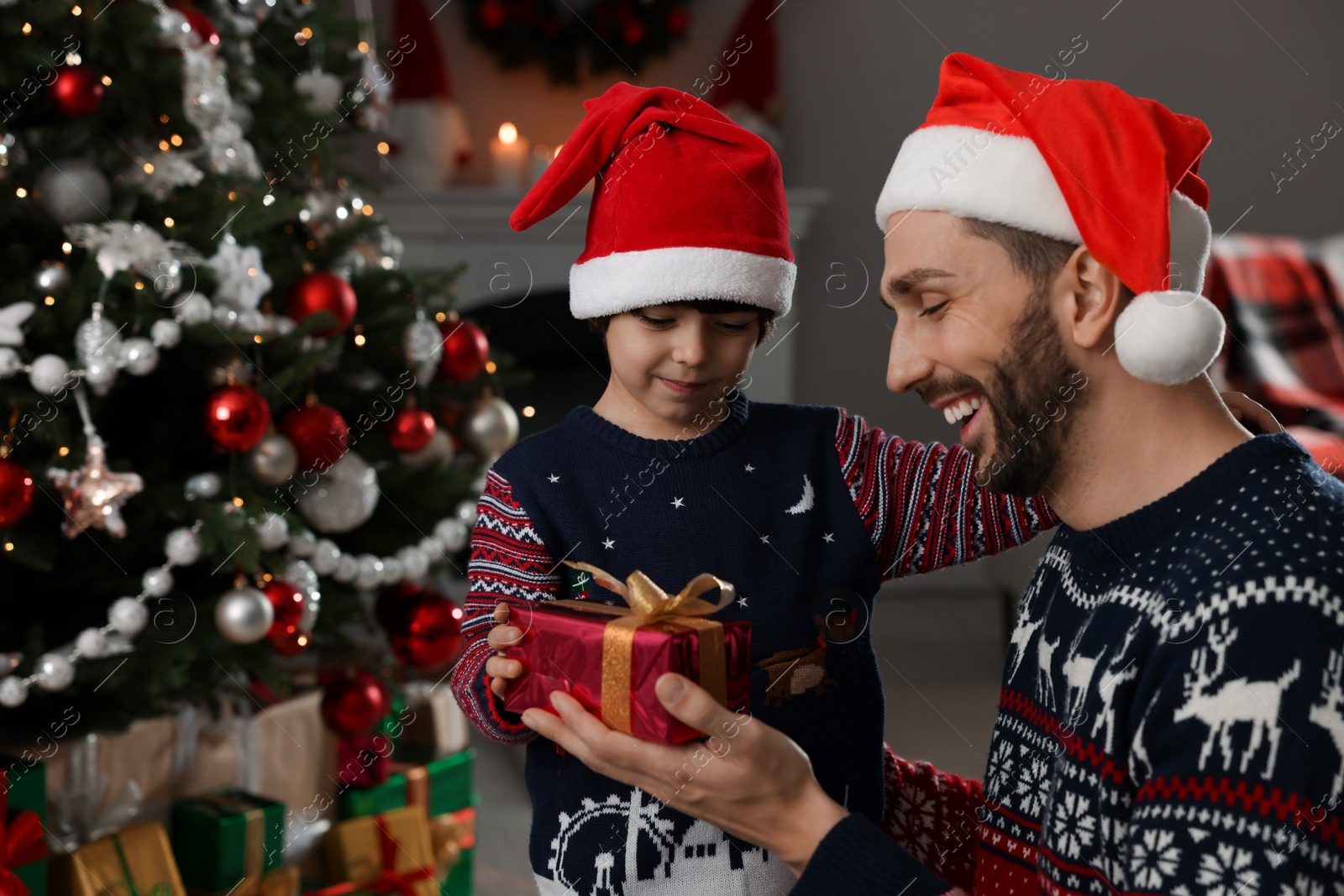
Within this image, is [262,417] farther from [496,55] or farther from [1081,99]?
[496,55]

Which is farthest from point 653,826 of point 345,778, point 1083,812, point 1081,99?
point 345,778

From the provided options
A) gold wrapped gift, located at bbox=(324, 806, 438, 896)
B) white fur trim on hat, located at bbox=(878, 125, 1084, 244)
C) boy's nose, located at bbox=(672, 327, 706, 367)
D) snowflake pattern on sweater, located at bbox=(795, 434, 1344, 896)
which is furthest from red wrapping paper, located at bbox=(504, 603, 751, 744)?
gold wrapped gift, located at bbox=(324, 806, 438, 896)

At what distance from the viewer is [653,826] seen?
3.34ft

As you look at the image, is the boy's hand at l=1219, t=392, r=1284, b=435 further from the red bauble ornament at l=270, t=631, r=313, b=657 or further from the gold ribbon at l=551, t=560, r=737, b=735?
→ the red bauble ornament at l=270, t=631, r=313, b=657

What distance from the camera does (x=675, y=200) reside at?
108 centimetres

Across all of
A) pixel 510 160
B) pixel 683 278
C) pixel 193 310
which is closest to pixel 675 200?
pixel 683 278

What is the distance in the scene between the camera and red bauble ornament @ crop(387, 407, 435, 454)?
1.96m

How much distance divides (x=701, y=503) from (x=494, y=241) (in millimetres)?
2844

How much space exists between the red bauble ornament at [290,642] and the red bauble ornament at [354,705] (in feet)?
0.77

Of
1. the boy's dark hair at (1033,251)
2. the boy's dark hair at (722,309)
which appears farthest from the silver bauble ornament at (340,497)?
the boy's dark hair at (1033,251)

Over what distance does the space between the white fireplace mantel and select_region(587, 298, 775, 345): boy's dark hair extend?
2.50 metres

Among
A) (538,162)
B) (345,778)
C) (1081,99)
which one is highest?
(538,162)

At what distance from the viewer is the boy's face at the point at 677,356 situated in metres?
1.06

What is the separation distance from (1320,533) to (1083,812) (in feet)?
0.80
